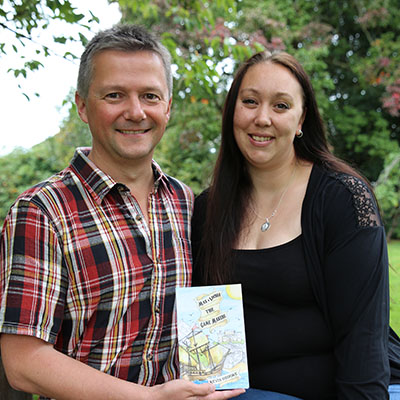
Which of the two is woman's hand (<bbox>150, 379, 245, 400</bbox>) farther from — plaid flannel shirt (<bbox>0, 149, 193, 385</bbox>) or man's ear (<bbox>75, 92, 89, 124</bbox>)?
man's ear (<bbox>75, 92, 89, 124</bbox>)

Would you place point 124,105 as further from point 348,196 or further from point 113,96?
point 348,196

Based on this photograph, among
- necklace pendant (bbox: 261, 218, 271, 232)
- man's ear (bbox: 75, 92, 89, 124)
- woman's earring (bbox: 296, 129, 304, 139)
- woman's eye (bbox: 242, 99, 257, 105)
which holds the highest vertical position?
woman's eye (bbox: 242, 99, 257, 105)

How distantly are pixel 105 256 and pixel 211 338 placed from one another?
553 millimetres

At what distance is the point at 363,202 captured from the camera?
200 cm

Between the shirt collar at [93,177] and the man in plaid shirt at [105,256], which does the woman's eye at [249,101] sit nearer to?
the man in plaid shirt at [105,256]

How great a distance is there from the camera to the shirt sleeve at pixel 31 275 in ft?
5.59

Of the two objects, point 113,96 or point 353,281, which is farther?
point 113,96

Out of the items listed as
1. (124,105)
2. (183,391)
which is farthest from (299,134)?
(183,391)

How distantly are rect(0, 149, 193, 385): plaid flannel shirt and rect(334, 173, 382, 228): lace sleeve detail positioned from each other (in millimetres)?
826

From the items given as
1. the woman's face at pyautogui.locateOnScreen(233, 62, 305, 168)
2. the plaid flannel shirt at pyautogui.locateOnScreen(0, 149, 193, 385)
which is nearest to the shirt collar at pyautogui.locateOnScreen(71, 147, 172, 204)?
the plaid flannel shirt at pyautogui.locateOnScreen(0, 149, 193, 385)

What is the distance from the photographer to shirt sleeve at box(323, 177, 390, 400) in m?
1.92

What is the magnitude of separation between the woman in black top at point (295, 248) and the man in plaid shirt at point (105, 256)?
303 mm

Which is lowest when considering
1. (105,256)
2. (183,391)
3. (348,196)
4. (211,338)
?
(183,391)

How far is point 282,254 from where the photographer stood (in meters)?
2.12
